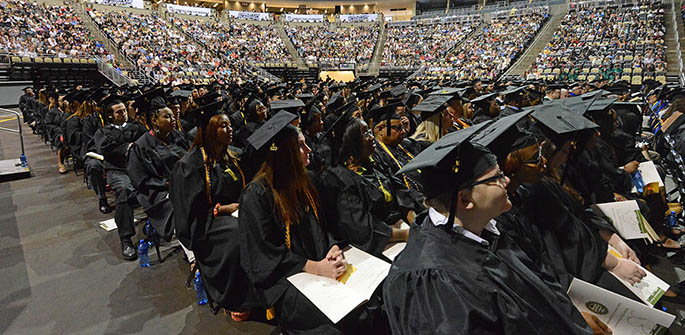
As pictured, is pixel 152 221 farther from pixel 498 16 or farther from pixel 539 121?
pixel 498 16

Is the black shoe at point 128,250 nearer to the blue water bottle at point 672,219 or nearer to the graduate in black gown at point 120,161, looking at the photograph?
the graduate in black gown at point 120,161

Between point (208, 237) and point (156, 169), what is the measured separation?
1619 millimetres

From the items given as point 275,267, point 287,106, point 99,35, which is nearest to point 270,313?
point 275,267

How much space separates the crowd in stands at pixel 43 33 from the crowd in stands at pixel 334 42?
56.1ft

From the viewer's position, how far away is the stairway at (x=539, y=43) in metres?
23.1

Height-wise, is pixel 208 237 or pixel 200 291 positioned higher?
pixel 208 237

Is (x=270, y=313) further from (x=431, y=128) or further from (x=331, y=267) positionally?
(x=431, y=128)

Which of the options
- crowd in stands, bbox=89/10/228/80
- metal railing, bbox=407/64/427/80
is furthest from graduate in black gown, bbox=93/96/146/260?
metal railing, bbox=407/64/427/80

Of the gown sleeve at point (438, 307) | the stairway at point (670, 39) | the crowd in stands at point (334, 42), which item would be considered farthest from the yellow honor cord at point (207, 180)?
the crowd in stands at point (334, 42)

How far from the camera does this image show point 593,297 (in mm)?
1736

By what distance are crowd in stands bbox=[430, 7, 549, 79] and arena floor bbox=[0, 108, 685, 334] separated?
21.8m

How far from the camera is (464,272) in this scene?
1.27 metres

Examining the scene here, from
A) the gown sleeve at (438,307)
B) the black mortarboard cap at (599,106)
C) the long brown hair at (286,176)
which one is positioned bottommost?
the gown sleeve at (438,307)

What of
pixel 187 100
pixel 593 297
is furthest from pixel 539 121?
pixel 187 100
